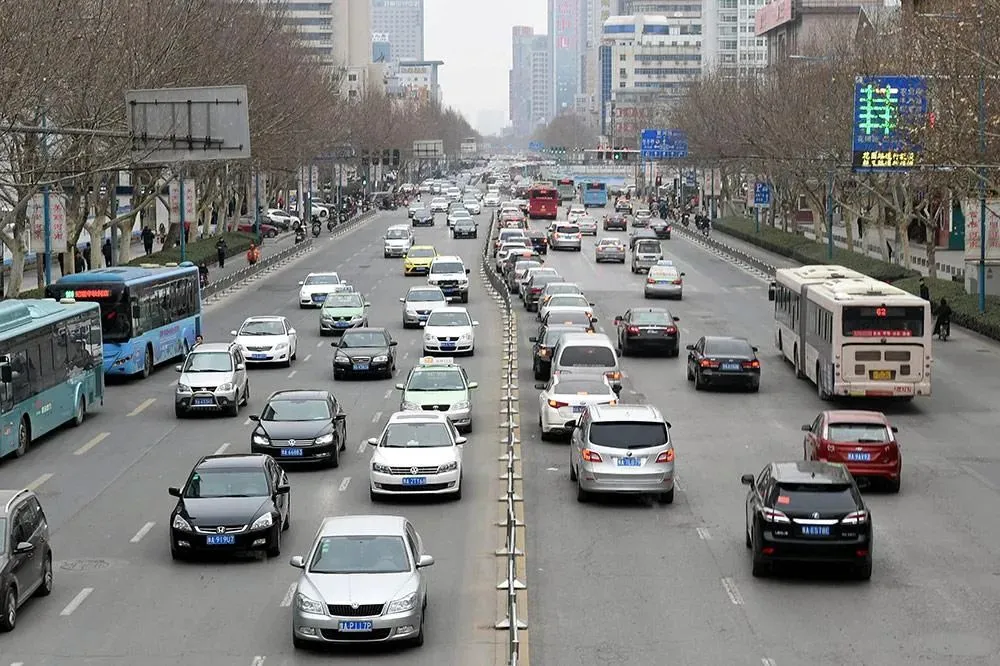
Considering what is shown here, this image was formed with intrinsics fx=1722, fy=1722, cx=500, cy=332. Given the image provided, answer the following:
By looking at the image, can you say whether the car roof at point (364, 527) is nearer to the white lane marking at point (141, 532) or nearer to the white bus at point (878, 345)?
the white lane marking at point (141, 532)

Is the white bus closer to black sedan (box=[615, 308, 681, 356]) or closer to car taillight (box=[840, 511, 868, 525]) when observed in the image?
black sedan (box=[615, 308, 681, 356])

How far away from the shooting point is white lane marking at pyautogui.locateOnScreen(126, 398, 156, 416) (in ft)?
126

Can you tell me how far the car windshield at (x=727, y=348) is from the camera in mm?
41156

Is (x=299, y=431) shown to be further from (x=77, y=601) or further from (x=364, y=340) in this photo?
(x=364, y=340)

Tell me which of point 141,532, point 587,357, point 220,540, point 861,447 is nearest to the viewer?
point 220,540

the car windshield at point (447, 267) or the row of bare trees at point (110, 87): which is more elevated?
the row of bare trees at point (110, 87)

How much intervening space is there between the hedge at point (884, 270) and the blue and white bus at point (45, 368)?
2870 centimetres

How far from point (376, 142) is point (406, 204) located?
8.27 metres

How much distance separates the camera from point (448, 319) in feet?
161

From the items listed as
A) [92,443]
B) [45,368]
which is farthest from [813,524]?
[45,368]

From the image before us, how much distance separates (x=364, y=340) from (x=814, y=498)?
2374 centimetres

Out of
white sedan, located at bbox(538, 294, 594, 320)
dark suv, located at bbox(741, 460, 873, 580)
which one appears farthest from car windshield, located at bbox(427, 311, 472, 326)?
dark suv, located at bbox(741, 460, 873, 580)

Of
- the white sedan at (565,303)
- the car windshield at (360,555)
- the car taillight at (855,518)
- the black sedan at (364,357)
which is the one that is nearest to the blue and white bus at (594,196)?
the white sedan at (565,303)

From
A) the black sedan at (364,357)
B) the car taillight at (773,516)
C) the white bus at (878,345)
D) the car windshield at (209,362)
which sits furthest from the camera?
the black sedan at (364,357)
